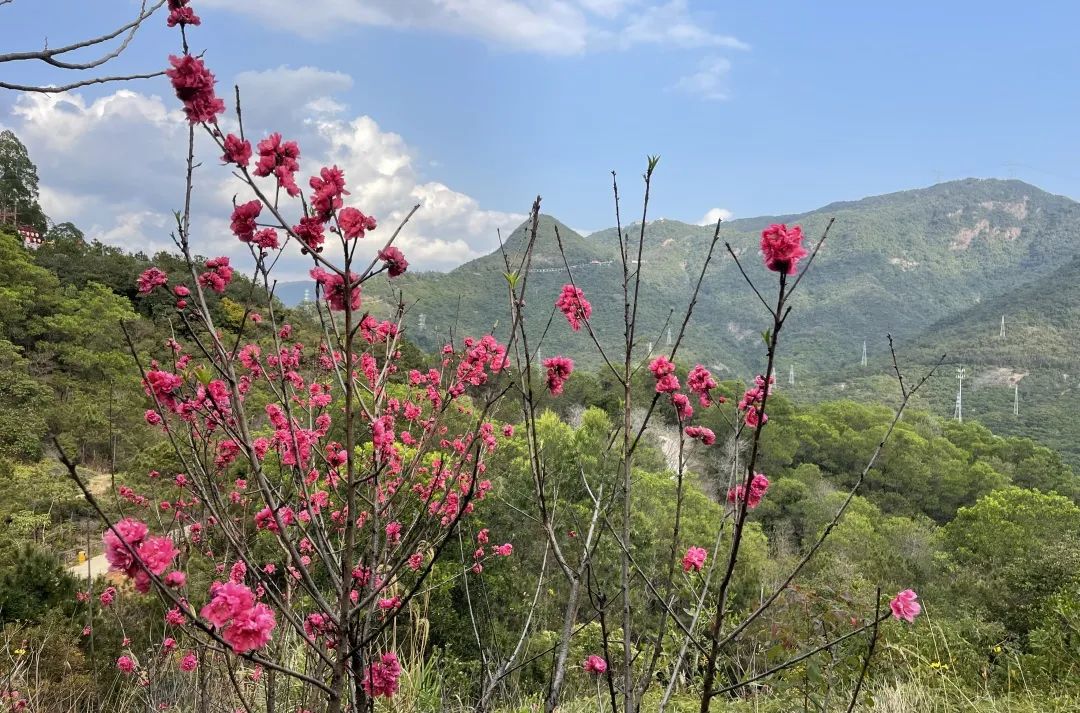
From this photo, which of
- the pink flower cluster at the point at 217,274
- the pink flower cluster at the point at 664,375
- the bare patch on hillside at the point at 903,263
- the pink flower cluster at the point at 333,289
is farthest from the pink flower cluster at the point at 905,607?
the bare patch on hillside at the point at 903,263

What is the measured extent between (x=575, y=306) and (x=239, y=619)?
5.33ft

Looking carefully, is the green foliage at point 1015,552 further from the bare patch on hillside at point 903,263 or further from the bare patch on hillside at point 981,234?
the bare patch on hillside at point 981,234

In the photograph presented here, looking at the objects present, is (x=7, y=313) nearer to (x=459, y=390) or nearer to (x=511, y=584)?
(x=511, y=584)

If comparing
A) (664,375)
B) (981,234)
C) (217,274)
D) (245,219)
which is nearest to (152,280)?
(217,274)

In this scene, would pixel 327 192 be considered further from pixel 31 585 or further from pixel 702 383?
pixel 31 585

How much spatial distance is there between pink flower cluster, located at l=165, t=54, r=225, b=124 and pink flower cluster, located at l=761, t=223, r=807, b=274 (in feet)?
4.59

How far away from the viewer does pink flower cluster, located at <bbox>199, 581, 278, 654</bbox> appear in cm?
106

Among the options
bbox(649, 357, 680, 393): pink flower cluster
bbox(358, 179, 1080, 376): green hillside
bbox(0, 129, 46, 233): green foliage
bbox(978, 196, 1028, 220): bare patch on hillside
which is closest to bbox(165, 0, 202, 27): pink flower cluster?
bbox(649, 357, 680, 393): pink flower cluster

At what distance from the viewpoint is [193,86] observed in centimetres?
150

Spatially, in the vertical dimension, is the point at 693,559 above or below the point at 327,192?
below

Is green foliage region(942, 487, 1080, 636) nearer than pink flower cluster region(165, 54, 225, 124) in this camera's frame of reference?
No

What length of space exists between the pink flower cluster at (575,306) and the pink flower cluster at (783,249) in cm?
108

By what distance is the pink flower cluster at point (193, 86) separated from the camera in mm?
1494

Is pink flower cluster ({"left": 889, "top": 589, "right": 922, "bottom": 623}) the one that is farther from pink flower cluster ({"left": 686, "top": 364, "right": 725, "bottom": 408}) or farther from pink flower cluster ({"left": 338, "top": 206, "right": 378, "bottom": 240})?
pink flower cluster ({"left": 338, "top": 206, "right": 378, "bottom": 240})
